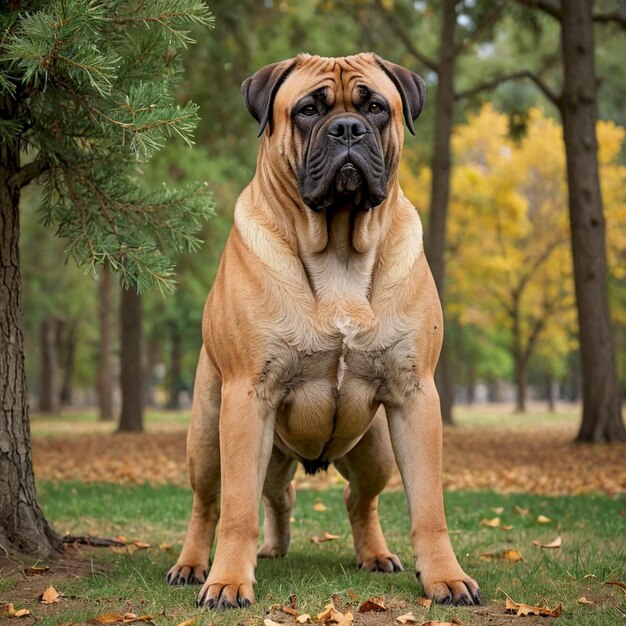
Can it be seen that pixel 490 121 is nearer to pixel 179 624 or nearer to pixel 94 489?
pixel 94 489

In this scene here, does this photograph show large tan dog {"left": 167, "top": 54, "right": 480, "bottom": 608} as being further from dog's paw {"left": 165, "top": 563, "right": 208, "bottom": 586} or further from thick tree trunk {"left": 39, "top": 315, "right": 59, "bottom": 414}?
thick tree trunk {"left": 39, "top": 315, "right": 59, "bottom": 414}

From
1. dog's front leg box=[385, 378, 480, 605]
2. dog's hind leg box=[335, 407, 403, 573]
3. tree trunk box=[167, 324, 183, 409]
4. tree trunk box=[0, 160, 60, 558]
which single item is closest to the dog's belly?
dog's front leg box=[385, 378, 480, 605]

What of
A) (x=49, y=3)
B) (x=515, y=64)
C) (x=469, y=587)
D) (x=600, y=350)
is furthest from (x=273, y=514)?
(x=515, y=64)

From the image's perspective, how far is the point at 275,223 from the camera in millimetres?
3773

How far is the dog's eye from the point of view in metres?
3.63

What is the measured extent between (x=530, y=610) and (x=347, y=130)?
6.71 ft

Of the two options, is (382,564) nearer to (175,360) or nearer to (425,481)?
(425,481)

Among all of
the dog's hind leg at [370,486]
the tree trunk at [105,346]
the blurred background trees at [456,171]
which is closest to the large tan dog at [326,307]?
the dog's hind leg at [370,486]

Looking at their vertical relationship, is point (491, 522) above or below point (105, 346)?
below

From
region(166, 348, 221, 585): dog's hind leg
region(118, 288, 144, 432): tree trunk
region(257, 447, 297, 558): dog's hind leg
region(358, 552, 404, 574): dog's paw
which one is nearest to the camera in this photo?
region(166, 348, 221, 585): dog's hind leg

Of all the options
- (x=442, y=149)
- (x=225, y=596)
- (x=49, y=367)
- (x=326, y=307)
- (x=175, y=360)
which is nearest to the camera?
(x=225, y=596)

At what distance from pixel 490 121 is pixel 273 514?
21.4 m

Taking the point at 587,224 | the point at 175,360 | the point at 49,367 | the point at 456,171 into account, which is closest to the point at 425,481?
the point at 587,224

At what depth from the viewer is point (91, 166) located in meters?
4.54
